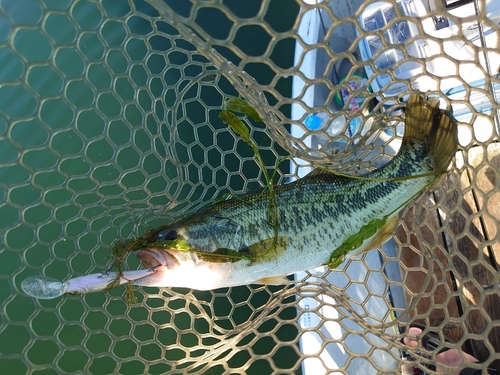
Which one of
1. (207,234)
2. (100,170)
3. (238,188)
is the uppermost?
(207,234)

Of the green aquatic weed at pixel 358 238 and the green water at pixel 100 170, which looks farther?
the green water at pixel 100 170

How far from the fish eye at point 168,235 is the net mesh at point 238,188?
62cm

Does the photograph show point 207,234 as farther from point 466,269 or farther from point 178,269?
point 466,269

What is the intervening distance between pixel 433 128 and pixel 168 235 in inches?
58.7

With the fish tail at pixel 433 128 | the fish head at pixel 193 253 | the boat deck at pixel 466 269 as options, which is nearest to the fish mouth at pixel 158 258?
the fish head at pixel 193 253

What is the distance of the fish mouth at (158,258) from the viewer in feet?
5.78

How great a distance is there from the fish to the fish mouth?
0.07 metres

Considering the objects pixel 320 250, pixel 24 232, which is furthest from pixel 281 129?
pixel 24 232

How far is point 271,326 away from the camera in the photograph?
341cm

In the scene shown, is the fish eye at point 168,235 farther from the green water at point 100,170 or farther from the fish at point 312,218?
the green water at point 100,170

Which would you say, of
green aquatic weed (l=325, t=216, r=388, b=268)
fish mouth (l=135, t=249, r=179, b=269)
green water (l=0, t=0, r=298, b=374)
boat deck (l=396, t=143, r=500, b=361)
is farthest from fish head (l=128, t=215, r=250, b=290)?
boat deck (l=396, t=143, r=500, b=361)

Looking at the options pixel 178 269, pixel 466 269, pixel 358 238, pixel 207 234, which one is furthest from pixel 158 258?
pixel 466 269

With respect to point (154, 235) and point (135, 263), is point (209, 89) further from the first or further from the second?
point (154, 235)

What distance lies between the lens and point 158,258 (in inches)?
69.4
